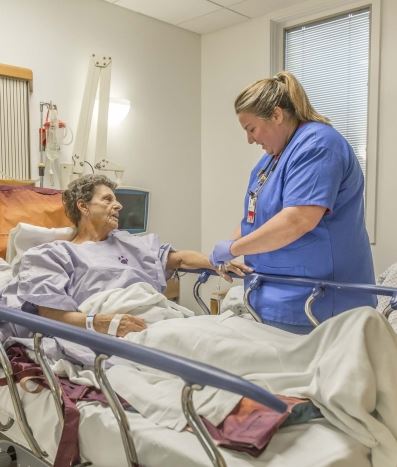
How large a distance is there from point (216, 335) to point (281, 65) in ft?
9.29

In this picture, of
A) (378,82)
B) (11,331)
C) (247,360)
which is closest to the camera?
(247,360)

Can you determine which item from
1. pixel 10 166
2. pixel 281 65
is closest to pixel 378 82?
pixel 281 65

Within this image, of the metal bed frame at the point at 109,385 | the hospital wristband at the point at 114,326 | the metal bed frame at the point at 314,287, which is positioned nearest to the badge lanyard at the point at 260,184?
the metal bed frame at the point at 314,287

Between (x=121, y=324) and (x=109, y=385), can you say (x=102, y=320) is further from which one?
(x=109, y=385)

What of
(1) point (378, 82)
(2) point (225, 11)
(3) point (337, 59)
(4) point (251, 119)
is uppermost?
(2) point (225, 11)

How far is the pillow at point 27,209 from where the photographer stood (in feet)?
7.65

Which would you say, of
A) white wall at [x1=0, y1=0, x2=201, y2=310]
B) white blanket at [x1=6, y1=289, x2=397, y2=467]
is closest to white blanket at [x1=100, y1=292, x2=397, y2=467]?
white blanket at [x1=6, y1=289, x2=397, y2=467]

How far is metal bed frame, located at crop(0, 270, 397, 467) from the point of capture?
93 cm

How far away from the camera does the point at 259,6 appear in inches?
138

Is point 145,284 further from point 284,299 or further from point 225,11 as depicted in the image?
point 225,11

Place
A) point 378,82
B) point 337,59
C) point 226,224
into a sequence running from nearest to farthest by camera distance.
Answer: point 378,82, point 337,59, point 226,224

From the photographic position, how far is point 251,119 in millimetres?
1803

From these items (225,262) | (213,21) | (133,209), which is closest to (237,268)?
(225,262)

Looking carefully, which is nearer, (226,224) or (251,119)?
(251,119)
